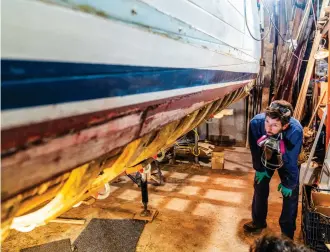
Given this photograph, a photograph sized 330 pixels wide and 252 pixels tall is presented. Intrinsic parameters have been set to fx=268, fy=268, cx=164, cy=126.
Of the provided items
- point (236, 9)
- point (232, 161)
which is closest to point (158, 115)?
point (236, 9)

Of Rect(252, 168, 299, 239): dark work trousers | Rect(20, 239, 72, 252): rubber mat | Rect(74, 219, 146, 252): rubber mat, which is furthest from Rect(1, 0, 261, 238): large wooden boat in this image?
Rect(20, 239, 72, 252): rubber mat

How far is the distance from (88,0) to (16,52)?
284 millimetres

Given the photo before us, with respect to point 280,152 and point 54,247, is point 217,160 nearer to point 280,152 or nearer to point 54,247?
point 280,152

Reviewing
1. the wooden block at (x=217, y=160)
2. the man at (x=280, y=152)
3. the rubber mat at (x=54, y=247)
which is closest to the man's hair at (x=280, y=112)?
the man at (x=280, y=152)

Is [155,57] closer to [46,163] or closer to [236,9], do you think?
[46,163]

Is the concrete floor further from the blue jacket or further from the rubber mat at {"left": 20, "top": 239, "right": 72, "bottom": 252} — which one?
the blue jacket

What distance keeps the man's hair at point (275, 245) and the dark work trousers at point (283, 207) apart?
1675 millimetres

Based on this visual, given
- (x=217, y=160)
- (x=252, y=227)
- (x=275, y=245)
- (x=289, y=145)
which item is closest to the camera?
(x=275, y=245)

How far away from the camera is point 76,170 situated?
828 millimetres

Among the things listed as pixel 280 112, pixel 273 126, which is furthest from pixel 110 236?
pixel 280 112

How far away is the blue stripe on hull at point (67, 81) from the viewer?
54 centimetres

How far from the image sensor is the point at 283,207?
3160mm

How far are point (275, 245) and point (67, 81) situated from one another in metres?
1.40

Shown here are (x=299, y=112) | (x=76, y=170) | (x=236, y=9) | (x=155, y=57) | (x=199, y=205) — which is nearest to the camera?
(x=76, y=170)
